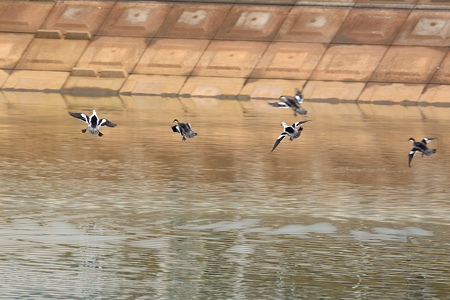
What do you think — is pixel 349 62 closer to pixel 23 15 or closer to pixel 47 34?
pixel 47 34

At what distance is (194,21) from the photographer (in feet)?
150

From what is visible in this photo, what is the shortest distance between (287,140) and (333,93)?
9.84 m

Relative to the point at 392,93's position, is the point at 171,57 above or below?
above

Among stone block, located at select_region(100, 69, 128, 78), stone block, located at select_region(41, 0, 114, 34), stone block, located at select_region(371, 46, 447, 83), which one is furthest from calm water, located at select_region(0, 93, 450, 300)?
stone block, located at select_region(41, 0, 114, 34)

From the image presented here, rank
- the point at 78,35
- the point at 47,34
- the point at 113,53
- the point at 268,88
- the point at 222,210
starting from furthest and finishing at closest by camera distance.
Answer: the point at 47,34
the point at 78,35
the point at 113,53
the point at 268,88
the point at 222,210

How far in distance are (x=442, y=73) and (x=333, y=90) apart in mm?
3237

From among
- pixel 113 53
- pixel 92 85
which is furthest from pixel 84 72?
pixel 113 53

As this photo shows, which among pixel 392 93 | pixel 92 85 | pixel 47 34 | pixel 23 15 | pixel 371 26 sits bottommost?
pixel 392 93

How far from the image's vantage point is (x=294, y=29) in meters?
44.3

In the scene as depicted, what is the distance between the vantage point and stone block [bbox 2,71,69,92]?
44.0m

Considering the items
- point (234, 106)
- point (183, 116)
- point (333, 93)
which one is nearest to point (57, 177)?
point (183, 116)

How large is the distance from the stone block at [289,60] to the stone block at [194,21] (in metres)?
2.52

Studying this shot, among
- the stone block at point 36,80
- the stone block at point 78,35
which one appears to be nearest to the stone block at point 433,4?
Answer: the stone block at point 78,35

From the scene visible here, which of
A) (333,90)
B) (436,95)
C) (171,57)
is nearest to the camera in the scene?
(436,95)
